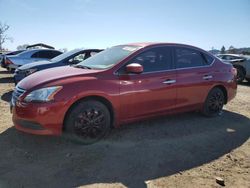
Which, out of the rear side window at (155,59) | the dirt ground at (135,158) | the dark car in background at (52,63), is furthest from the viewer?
the dark car in background at (52,63)

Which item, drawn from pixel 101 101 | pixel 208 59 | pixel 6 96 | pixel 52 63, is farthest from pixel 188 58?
pixel 6 96

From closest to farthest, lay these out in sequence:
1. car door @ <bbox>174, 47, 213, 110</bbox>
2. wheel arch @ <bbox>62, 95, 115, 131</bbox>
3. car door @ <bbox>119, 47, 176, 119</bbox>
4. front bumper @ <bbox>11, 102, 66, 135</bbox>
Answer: front bumper @ <bbox>11, 102, 66, 135</bbox> < wheel arch @ <bbox>62, 95, 115, 131</bbox> < car door @ <bbox>119, 47, 176, 119</bbox> < car door @ <bbox>174, 47, 213, 110</bbox>

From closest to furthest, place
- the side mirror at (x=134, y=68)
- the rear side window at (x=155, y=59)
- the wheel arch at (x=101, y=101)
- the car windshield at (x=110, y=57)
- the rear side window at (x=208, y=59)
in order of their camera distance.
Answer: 1. the wheel arch at (x=101, y=101)
2. the side mirror at (x=134, y=68)
3. the car windshield at (x=110, y=57)
4. the rear side window at (x=155, y=59)
5. the rear side window at (x=208, y=59)

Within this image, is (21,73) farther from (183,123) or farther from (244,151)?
(244,151)

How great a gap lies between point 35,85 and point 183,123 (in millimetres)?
3077

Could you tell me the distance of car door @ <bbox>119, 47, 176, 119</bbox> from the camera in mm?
4586

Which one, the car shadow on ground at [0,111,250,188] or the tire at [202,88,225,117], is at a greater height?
the tire at [202,88,225,117]

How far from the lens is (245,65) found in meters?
13.1

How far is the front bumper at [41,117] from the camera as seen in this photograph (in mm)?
3918

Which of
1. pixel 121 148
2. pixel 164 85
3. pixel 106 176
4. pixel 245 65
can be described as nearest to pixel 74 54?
pixel 164 85

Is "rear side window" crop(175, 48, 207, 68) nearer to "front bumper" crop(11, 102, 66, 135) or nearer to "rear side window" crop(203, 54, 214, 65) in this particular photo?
"rear side window" crop(203, 54, 214, 65)

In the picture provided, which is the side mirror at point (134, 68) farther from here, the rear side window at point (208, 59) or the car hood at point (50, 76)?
the rear side window at point (208, 59)

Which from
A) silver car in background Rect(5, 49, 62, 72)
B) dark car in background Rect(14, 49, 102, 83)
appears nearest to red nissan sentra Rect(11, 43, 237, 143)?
dark car in background Rect(14, 49, 102, 83)

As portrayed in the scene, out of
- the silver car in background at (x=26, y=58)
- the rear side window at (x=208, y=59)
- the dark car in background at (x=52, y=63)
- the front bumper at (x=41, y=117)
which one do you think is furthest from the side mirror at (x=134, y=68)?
the silver car in background at (x=26, y=58)
